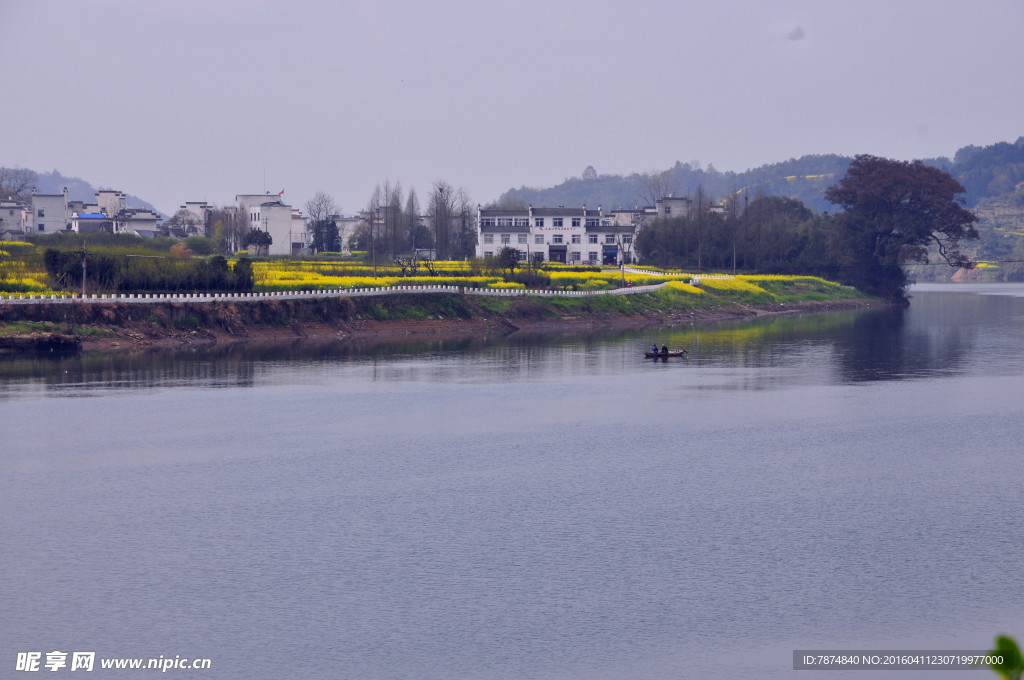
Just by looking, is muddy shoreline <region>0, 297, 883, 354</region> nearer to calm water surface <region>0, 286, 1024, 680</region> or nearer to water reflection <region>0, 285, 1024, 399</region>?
water reflection <region>0, 285, 1024, 399</region>

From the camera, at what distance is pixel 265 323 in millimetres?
88875

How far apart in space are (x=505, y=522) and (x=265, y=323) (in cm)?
6039

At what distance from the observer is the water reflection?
64.6 meters

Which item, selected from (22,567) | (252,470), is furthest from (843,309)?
(22,567)

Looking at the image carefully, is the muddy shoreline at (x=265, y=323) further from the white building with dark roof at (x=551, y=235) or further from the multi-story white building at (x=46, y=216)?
the multi-story white building at (x=46, y=216)

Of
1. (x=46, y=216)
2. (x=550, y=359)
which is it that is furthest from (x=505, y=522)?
(x=46, y=216)

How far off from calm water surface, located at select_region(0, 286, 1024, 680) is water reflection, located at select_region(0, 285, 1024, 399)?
1.57m

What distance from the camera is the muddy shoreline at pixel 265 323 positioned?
257 ft

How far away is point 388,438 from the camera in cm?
4628

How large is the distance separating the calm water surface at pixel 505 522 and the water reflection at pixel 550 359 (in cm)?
157

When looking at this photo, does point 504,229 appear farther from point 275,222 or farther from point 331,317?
point 331,317

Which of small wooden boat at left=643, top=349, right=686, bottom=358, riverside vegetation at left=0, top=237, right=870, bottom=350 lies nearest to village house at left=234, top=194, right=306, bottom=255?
riverside vegetation at left=0, top=237, right=870, bottom=350

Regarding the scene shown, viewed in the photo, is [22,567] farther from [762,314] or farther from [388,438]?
[762,314]

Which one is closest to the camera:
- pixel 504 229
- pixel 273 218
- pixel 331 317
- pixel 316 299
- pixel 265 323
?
pixel 265 323
